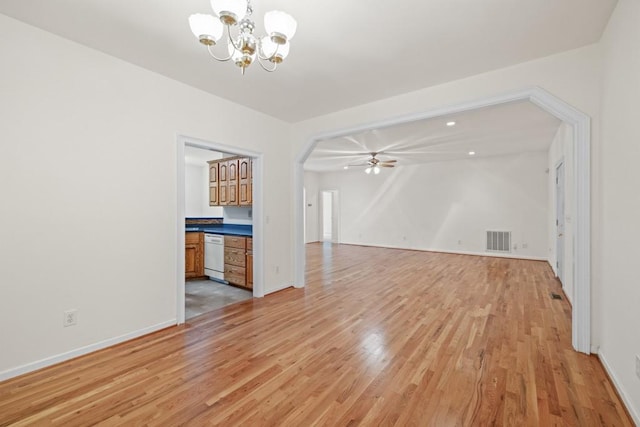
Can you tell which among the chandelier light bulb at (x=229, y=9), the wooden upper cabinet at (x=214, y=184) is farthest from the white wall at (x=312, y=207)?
the chandelier light bulb at (x=229, y=9)

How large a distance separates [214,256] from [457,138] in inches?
201

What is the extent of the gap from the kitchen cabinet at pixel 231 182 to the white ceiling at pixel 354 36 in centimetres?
186

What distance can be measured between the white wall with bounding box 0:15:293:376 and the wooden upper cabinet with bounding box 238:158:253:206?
1.57 m

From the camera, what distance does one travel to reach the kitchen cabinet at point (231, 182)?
4855 mm

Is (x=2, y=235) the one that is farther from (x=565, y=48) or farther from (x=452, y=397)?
(x=565, y=48)

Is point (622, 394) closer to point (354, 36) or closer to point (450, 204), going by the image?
point (354, 36)

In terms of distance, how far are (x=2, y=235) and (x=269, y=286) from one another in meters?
2.83

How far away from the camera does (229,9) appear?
1.47 m

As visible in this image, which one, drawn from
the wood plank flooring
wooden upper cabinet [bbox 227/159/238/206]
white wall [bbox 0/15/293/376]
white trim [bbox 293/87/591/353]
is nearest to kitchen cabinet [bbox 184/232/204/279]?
wooden upper cabinet [bbox 227/159/238/206]

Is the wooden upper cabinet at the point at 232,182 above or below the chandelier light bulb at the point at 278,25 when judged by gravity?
below

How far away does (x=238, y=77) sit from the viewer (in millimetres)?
2961

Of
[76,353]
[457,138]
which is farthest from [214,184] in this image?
[457,138]

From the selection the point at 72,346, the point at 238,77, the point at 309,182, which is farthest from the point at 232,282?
the point at 309,182

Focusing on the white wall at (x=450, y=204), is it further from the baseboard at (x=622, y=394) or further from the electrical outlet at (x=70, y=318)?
the electrical outlet at (x=70, y=318)
